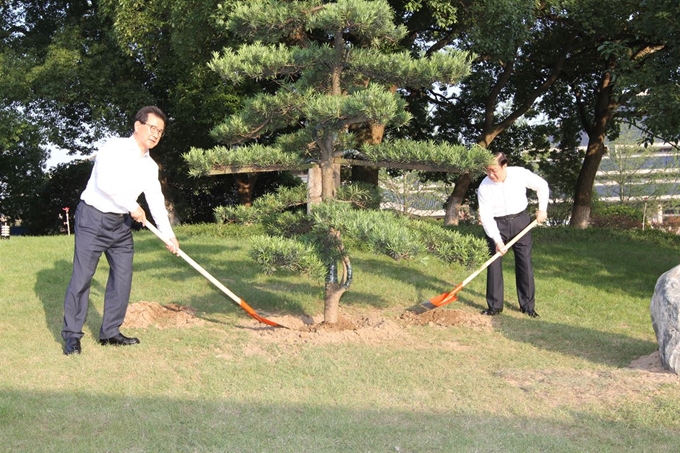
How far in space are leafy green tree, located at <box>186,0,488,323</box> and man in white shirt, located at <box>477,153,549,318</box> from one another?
57.8 inches

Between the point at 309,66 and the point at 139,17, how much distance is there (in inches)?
400

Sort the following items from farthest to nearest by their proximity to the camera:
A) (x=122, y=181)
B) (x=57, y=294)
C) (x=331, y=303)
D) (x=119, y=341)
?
(x=57, y=294) < (x=331, y=303) < (x=119, y=341) < (x=122, y=181)

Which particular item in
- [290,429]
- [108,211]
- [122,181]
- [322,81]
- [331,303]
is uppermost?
[322,81]

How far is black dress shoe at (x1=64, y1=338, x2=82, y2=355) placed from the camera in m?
5.57

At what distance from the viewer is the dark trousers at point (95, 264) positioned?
561 centimetres

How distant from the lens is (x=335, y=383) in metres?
4.78

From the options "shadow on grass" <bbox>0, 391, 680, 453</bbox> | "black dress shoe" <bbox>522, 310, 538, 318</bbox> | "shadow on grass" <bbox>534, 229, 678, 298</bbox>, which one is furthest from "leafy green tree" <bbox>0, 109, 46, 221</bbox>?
"shadow on grass" <bbox>0, 391, 680, 453</bbox>

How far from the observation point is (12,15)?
2170cm

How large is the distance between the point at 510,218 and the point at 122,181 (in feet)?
14.0

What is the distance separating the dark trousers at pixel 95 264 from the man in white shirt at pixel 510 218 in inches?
152

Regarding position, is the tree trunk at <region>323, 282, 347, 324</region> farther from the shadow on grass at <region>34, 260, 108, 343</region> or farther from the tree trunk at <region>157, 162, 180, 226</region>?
the tree trunk at <region>157, 162, 180, 226</region>

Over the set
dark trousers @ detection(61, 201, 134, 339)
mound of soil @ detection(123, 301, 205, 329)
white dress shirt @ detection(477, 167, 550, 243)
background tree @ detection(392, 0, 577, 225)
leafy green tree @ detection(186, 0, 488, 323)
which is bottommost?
mound of soil @ detection(123, 301, 205, 329)

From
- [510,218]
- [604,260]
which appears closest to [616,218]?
[604,260]

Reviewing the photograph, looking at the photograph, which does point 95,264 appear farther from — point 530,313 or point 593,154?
point 593,154
